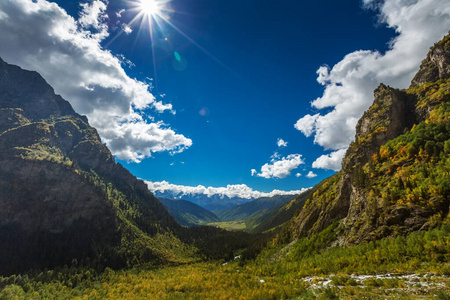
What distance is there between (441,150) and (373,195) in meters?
14.7

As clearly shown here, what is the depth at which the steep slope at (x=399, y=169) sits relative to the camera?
30094 mm

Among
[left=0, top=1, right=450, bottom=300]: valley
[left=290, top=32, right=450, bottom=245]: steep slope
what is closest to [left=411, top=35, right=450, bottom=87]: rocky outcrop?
[left=290, top=32, right=450, bottom=245]: steep slope

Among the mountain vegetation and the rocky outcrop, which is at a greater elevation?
the rocky outcrop

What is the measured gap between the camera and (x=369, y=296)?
52.2 ft

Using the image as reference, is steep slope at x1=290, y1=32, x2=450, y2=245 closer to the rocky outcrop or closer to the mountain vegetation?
the rocky outcrop

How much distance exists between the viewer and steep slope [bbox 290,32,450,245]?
30.1m

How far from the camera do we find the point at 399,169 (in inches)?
1577

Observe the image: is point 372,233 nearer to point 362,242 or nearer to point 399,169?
point 362,242

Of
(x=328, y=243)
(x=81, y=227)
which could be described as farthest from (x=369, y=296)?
(x=81, y=227)

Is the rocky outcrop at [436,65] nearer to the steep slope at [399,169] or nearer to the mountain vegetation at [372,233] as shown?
the steep slope at [399,169]

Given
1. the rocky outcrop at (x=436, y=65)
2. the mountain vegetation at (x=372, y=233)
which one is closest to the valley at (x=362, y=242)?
the mountain vegetation at (x=372, y=233)

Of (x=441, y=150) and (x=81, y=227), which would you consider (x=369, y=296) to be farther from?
(x=81, y=227)

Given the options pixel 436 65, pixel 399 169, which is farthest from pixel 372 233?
pixel 436 65

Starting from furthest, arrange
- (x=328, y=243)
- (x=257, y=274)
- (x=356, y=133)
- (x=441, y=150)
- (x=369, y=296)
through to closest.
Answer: (x=356, y=133)
(x=257, y=274)
(x=328, y=243)
(x=441, y=150)
(x=369, y=296)
